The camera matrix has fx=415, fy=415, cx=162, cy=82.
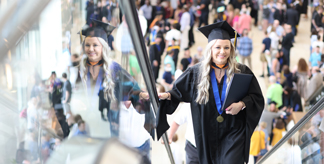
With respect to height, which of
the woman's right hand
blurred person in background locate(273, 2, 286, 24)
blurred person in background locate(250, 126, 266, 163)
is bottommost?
blurred person in background locate(250, 126, 266, 163)

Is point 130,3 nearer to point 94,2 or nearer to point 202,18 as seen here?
point 94,2

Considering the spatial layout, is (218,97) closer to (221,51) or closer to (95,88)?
(221,51)

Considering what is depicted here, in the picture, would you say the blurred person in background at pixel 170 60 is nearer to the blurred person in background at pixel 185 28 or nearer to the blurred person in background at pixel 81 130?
the blurred person in background at pixel 185 28

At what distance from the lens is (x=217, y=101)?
12.1 ft

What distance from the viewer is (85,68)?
1933 millimetres

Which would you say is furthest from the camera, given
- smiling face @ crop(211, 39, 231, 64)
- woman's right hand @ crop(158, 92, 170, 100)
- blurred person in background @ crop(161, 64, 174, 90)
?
blurred person in background @ crop(161, 64, 174, 90)

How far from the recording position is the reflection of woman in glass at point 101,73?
6.50 ft

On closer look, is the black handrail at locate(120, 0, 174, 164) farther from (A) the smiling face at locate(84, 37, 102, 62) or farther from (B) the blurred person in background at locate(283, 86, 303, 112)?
(B) the blurred person in background at locate(283, 86, 303, 112)

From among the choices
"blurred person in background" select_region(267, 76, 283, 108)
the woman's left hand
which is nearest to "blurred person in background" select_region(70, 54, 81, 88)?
the woman's left hand

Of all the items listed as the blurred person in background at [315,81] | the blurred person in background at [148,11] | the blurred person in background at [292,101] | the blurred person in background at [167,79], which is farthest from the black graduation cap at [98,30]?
the blurred person in background at [148,11]

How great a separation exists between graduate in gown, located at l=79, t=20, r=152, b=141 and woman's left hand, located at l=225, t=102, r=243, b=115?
137 cm

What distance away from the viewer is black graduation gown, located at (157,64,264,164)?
12.1ft

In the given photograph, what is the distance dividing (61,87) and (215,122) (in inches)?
88.3

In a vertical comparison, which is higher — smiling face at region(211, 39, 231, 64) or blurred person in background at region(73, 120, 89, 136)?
smiling face at region(211, 39, 231, 64)
